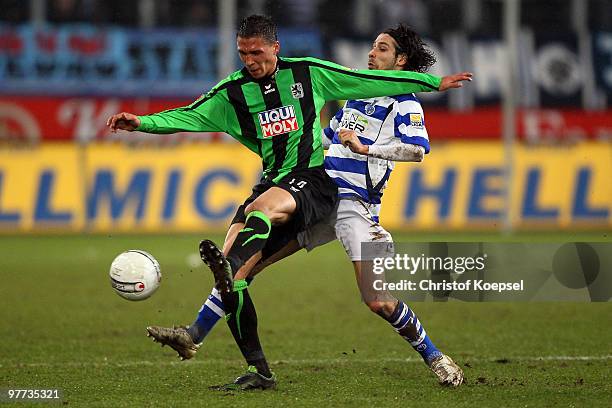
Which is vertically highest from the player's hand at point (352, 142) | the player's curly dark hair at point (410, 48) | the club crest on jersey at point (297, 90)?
the player's curly dark hair at point (410, 48)

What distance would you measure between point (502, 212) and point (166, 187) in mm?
5818

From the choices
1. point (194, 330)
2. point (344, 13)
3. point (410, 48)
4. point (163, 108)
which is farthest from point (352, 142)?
point (344, 13)

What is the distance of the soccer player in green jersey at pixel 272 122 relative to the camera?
6.71 m

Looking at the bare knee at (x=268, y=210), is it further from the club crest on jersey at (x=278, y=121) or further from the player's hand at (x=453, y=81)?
the player's hand at (x=453, y=81)

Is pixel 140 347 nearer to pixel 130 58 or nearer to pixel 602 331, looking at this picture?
pixel 602 331

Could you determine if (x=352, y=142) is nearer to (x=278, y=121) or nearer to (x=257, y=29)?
(x=278, y=121)

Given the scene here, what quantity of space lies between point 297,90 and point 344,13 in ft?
49.2

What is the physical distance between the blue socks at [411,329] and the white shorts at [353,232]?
1.21 ft

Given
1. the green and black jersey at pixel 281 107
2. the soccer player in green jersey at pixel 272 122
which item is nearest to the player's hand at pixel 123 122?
the soccer player in green jersey at pixel 272 122

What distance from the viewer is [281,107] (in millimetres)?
6930

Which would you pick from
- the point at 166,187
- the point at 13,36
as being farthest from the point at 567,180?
the point at 13,36

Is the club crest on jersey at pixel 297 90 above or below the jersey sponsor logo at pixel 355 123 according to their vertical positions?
above

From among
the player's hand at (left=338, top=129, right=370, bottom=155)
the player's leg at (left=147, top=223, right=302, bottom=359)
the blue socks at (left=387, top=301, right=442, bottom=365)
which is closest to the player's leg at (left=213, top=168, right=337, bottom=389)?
the player's leg at (left=147, top=223, right=302, bottom=359)

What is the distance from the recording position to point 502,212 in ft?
64.6
